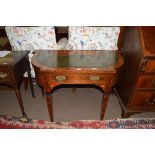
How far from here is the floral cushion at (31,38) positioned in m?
2.05

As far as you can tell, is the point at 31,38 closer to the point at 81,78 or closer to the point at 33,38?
the point at 33,38

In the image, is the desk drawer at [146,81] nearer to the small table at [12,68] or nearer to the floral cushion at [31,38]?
the floral cushion at [31,38]

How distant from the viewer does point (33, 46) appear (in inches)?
85.9

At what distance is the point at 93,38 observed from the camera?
2074mm

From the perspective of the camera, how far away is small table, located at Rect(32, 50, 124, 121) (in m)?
1.58

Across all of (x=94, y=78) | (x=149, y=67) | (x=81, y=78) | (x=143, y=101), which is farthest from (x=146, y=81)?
(x=81, y=78)

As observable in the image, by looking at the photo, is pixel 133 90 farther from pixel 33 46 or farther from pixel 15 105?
pixel 15 105

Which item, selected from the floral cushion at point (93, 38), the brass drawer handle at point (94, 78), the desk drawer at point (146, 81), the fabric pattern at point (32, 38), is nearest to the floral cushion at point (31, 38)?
the fabric pattern at point (32, 38)

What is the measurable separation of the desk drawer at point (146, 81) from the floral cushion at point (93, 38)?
0.67 metres

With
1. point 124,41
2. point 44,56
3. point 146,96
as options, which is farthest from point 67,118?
point 124,41

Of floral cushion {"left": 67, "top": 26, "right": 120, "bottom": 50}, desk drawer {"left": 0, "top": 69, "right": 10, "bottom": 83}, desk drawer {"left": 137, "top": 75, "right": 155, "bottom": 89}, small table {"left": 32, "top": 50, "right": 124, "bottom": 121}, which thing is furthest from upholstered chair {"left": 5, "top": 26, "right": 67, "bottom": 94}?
desk drawer {"left": 137, "top": 75, "right": 155, "bottom": 89}

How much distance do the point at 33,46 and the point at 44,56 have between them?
39 cm

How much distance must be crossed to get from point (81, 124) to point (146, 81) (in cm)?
90

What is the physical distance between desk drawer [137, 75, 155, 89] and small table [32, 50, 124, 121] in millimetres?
241
